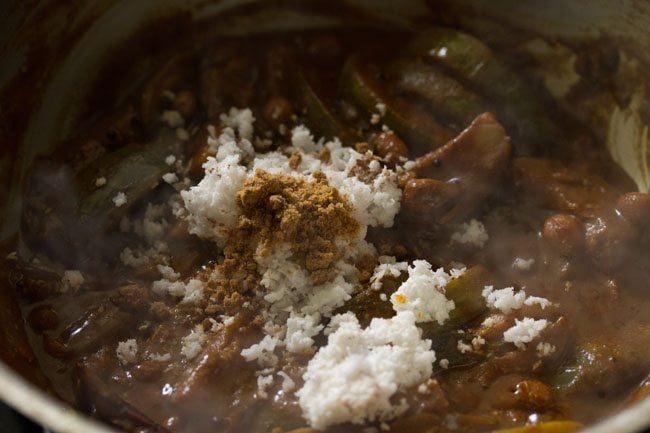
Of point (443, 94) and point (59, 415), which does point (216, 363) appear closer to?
point (59, 415)

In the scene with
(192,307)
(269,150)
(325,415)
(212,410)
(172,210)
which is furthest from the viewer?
(269,150)

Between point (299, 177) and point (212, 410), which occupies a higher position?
point (299, 177)

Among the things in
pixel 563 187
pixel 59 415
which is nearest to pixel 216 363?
pixel 59 415

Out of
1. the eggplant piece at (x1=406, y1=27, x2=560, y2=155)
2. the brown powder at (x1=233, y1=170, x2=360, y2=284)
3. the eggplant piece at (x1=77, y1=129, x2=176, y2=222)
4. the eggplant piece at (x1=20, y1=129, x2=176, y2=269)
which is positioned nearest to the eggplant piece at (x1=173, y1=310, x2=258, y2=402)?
the brown powder at (x1=233, y1=170, x2=360, y2=284)

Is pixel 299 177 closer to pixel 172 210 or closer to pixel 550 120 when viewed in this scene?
pixel 172 210

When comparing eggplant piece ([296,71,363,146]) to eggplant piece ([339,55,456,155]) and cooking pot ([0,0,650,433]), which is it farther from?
cooking pot ([0,0,650,433])

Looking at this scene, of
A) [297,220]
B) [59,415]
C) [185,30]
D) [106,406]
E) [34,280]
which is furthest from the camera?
[185,30]

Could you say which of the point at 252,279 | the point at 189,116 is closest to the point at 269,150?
the point at 189,116
